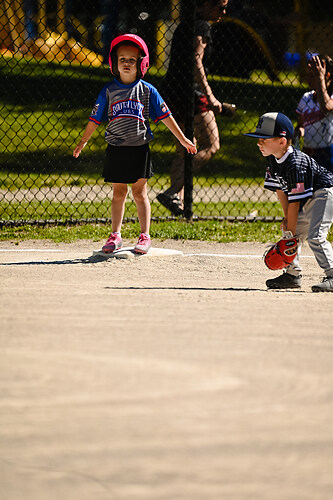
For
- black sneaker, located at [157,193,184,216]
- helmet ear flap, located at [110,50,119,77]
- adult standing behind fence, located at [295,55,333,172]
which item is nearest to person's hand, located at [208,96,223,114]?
adult standing behind fence, located at [295,55,333,172]

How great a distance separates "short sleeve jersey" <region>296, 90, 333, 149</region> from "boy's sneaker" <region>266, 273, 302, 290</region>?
2.63 meters

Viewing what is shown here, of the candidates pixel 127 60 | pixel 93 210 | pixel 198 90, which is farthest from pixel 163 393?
pixel 93 210

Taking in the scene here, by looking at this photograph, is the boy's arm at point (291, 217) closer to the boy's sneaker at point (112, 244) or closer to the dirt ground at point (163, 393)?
the dirt ground at point (163, 393)

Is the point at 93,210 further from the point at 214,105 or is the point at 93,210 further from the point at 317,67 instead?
the point at 317,67

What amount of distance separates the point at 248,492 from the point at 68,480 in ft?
1.62

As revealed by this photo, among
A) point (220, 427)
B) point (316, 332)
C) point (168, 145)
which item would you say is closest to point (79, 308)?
point (316, 332)

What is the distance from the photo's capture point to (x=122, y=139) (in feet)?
19.2

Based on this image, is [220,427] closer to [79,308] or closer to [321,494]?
[321,494]

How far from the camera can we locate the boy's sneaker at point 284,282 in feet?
16.4

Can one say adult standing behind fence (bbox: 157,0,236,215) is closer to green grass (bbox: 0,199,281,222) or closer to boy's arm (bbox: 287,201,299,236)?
green grass (bbox: 0,199,281,222)

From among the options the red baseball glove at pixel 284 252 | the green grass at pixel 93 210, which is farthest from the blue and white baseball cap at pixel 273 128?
the green grass at pixel 93 210

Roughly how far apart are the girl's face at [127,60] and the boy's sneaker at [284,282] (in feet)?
6.10

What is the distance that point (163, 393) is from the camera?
2.86 meters

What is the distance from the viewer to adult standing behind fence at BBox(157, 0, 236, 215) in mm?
7746
